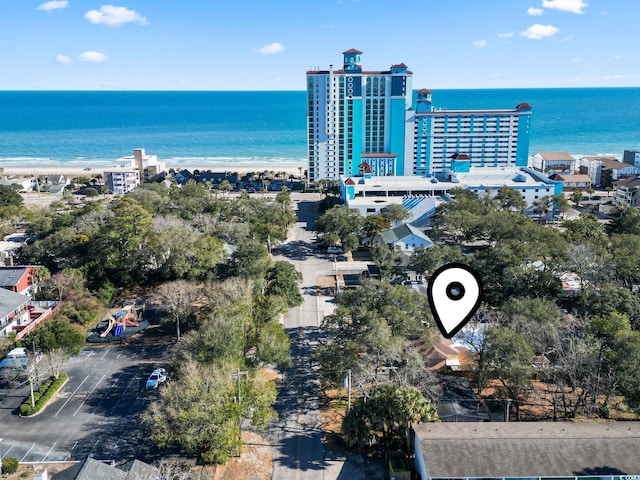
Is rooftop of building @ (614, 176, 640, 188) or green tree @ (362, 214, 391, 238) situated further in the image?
rooftop of building @ (614, 176, 640, 188)

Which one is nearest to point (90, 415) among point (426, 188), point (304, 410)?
point (304, 410)

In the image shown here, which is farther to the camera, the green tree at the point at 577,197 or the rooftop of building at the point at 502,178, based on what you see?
the green tree at the point at 577,197

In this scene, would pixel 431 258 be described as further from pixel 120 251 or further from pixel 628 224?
pixel 120 251

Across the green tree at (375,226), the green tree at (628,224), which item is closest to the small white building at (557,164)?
the green tree at (628,224)

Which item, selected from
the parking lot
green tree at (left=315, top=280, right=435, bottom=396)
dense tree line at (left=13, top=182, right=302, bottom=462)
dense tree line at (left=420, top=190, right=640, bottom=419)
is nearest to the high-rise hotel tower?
dense tree line at (left=13, top=182, right=302, bottom=462)

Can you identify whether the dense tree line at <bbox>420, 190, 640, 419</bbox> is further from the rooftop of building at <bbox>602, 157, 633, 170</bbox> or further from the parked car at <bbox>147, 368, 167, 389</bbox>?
the rooftop of building at <bbox>602, 157, 633, 170</bbox>

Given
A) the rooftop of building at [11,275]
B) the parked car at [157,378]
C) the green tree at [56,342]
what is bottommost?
the parked car at [157,378]

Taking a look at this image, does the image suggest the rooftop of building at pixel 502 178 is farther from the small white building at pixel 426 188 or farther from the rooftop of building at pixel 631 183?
the rooftop of building at pixel 631 183

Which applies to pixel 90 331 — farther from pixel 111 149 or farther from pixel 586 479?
pixel 111 149
